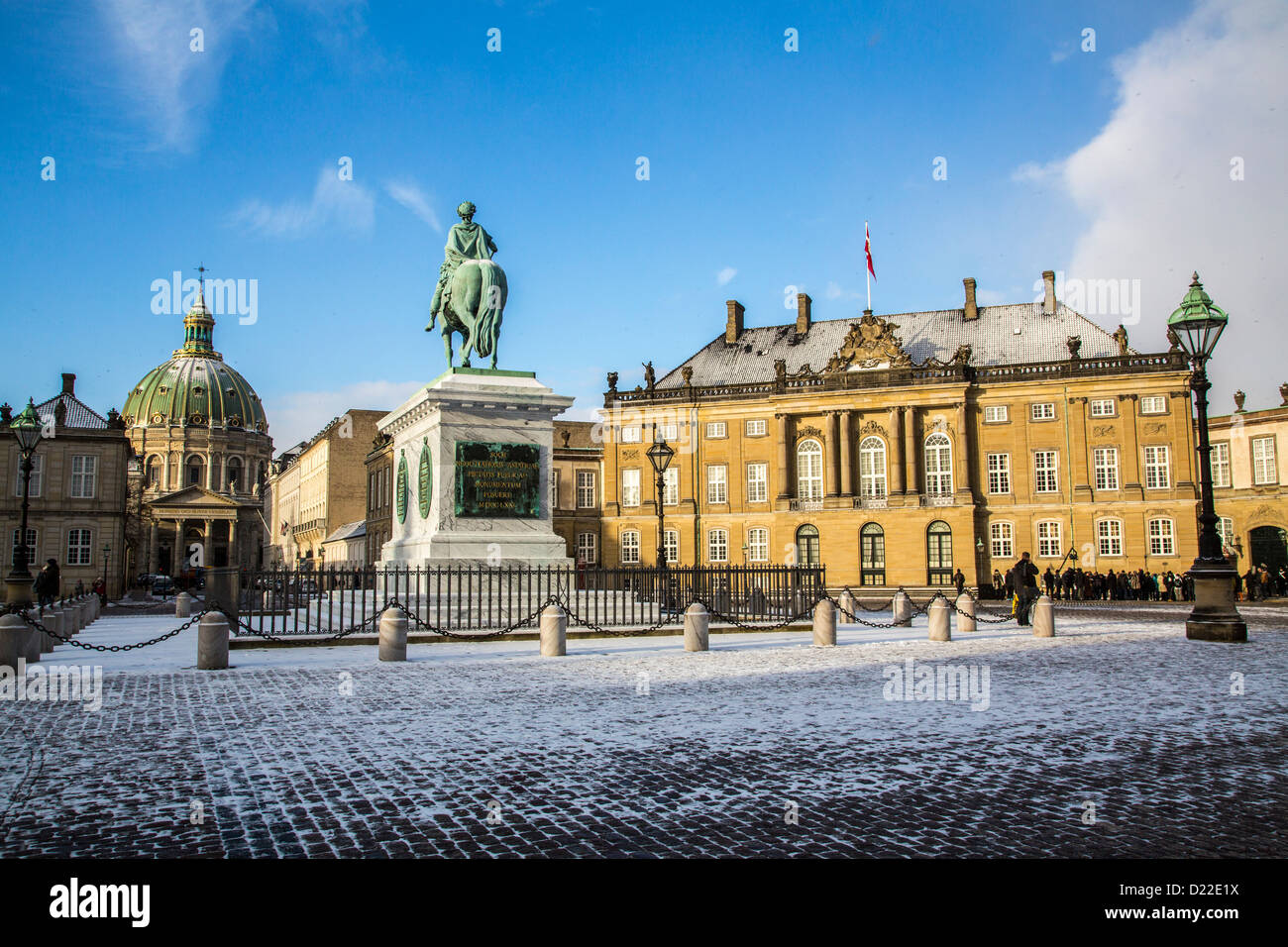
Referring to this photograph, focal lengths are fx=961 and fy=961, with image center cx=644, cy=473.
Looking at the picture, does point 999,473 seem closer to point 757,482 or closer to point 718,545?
point 757,482

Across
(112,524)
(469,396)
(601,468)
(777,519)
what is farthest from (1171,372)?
(112,524)

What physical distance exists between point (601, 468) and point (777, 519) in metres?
16.6

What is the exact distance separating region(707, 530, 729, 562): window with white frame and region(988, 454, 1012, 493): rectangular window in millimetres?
17313

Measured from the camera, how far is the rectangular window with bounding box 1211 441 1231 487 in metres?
61.2

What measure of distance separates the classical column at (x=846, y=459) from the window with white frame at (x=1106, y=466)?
566 inches

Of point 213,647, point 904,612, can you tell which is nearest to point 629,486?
point 904,612

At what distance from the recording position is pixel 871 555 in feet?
200

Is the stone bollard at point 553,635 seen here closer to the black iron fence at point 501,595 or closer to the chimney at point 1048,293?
the black iron fence at point 501,595

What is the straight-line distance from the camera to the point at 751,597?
24.7 meters

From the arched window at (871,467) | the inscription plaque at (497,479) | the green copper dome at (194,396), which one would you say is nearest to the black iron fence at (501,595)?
the inscription plaque at (497,479)

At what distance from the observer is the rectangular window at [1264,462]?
190ft

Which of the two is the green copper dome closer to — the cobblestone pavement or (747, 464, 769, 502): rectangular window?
(747, 464, 769, 502): rectangular window
